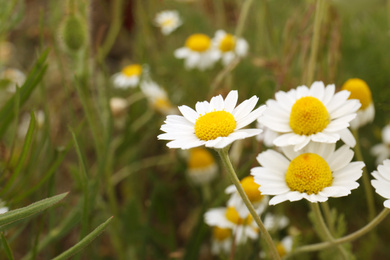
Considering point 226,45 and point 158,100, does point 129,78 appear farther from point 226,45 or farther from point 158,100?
point 226,45

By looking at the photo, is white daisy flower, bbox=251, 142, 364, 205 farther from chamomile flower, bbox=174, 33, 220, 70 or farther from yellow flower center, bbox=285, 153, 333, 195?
chamomile flower, bbox=174, 33, 220, 70

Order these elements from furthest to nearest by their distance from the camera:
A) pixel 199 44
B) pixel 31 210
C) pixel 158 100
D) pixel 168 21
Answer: pixel 168 21 → pixel 199 44 → pixel 158 100 → pixel 31 210

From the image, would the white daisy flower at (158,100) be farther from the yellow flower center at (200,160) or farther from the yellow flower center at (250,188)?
the yellow flower center at (250,188)

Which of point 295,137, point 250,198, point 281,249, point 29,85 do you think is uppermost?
point 29,85

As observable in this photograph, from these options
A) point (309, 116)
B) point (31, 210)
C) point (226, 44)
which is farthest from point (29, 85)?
point (226, 44)

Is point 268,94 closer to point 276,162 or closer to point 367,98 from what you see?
point 367,98

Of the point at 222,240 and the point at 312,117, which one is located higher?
the point at 312,117
